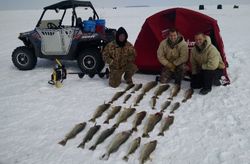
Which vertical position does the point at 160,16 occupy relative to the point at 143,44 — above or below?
above

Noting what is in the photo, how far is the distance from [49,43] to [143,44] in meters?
2.56

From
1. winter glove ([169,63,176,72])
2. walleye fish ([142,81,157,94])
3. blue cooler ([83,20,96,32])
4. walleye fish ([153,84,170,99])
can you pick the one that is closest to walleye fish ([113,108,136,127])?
walleye fish ([153,84,170,99])

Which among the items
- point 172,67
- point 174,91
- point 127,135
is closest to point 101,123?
point 127,135

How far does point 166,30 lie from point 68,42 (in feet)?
8.49

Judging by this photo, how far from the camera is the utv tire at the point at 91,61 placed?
7.64m

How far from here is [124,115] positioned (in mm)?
5059

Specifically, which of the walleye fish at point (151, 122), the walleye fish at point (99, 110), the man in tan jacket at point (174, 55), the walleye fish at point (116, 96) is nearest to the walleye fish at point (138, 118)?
the walleye fish at point (151, 122)

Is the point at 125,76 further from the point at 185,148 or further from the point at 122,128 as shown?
the point at 185,148

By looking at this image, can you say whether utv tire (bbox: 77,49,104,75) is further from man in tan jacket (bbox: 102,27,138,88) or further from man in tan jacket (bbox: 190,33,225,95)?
man in tan jacket (bbox: 190,33,225,95)

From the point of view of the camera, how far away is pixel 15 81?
7609mm

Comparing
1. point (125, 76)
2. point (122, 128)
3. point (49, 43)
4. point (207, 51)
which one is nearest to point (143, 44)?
point (125, 76)

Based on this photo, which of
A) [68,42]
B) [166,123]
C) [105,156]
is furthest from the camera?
[68,42]

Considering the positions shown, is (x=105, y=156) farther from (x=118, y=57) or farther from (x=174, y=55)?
(x=174, y=55)

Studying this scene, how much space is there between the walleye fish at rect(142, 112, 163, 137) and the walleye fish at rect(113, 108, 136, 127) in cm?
37
